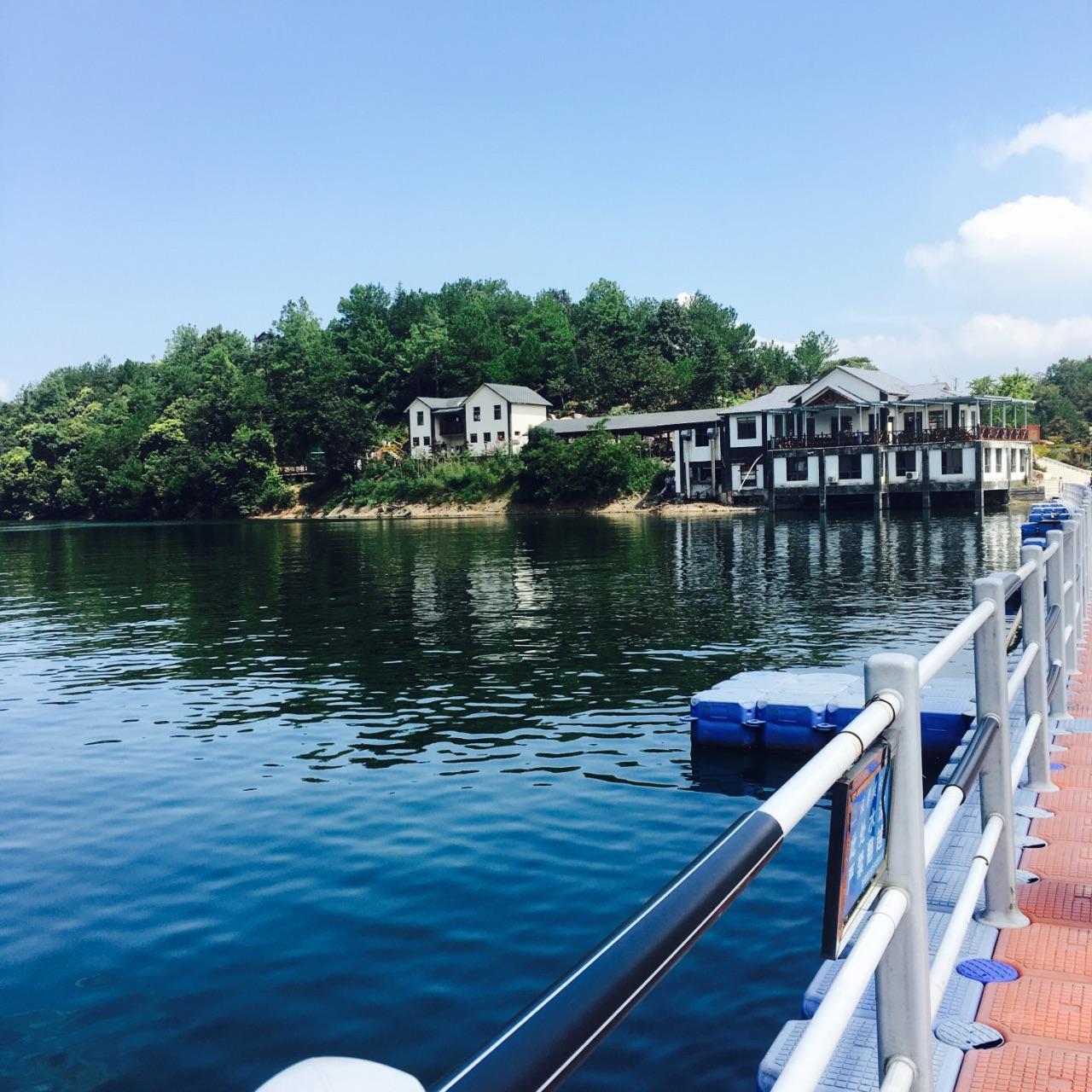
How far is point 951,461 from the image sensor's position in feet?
242

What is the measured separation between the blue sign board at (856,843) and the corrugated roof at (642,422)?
3321 inches

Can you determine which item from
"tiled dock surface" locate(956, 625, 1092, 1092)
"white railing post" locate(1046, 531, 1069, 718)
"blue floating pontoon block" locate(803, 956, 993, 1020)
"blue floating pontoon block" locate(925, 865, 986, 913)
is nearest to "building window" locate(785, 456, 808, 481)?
"white railing post" locate(1046, 531, 1069, 718)

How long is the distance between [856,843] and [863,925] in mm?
623

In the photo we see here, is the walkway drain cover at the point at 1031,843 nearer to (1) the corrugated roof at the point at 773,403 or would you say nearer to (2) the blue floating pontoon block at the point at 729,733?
(2) the blue floating pontoon block at the point at 729,733

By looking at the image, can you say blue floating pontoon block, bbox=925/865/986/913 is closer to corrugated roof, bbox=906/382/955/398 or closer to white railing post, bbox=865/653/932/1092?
white railing post, bbox=865/653/932/1092

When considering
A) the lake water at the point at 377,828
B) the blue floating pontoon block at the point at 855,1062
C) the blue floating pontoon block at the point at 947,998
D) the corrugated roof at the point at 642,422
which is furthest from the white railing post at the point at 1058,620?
the corrugated roof at the point at 642,422

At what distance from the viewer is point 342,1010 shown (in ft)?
27.5

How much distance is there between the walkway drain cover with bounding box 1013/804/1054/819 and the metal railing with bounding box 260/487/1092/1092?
5.10 feet

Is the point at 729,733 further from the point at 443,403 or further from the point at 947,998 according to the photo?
the point at 443,403

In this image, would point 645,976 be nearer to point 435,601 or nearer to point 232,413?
point 435,601

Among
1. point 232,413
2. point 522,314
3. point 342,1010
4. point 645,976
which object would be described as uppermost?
point 522,314

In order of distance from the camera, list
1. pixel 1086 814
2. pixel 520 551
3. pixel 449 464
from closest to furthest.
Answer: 1. pixel 1086 814
2. pixel 520 551
3. pixel 449 464

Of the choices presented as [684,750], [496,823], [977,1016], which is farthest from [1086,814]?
[684,750]

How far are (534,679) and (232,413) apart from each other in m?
94.1
